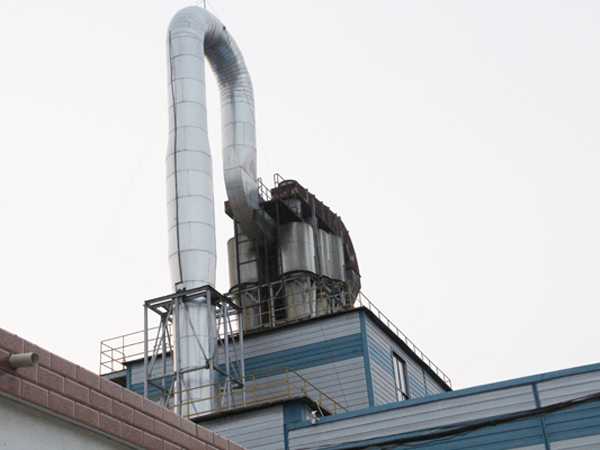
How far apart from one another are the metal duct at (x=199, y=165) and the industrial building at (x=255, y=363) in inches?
2.2

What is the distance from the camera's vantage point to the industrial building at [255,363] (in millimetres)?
10359

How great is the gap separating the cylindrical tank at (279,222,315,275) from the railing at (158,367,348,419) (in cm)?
760

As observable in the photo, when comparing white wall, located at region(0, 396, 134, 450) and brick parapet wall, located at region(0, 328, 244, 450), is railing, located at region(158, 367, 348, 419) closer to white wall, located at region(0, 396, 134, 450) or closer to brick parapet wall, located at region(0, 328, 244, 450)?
brick parapet wall, located at region(0, 328, 244, 450)

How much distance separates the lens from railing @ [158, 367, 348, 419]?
25578mm

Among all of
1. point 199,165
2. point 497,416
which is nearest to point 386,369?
point 497,416

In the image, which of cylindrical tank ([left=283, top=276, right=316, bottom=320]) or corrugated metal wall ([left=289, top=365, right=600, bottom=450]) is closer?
corrugated metal wall ([left=289, top=365, right=600, bottom=450])

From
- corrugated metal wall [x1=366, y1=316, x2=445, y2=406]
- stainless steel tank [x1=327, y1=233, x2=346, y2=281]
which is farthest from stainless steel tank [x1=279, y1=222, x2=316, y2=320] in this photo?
corrugated metal wall [x1=366, y1=316, x2=445, y2=406]

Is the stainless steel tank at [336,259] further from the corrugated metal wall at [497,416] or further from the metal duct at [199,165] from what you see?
the corrugated metal wall at [497,416]

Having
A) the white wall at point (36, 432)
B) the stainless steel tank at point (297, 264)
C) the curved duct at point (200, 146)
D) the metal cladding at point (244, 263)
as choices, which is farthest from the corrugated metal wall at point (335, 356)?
the white wall at point (36, 432)

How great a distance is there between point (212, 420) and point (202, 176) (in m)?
9.66

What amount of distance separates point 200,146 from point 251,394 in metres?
9.26

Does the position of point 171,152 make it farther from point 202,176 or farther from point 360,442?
point 360,442

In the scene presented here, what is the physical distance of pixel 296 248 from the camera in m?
36.3

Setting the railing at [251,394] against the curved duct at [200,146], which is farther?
the curved duct at [200,146]
